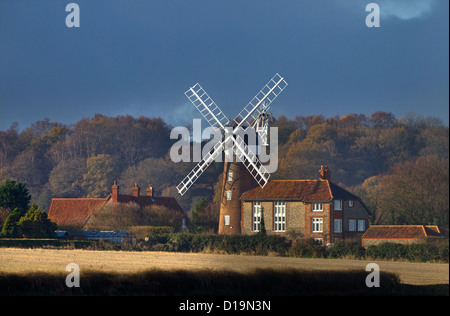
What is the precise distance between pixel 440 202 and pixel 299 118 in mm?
30083

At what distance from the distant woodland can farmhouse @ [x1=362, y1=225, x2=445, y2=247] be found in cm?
93

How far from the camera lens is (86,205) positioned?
60500mm

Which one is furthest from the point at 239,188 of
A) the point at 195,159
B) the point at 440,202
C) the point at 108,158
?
the point at 108,158

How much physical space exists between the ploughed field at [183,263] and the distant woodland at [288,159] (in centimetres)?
570

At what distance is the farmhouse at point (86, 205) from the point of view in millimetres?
58562

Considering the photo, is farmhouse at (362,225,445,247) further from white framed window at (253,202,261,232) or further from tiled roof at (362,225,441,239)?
white framed window at (253,202,261,232)

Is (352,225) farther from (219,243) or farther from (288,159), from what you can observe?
(288,159)

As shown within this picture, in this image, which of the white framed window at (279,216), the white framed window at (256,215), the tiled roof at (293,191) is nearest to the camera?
the tiled roof at (293,191)

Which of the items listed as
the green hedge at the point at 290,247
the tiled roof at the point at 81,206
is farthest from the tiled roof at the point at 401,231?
the tiled roof at the point at 81,206

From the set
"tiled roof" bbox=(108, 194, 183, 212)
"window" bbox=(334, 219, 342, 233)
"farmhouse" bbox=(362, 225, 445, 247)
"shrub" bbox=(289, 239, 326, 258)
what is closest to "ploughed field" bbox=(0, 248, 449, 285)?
"shrub" bbox=(289, 239, 326, 258)

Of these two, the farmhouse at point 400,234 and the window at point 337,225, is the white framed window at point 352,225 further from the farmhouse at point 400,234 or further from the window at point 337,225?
the farmhouse at point 400,234

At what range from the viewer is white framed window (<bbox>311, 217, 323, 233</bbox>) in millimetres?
51625

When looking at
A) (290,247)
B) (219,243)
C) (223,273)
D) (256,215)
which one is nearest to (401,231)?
(290,247)
